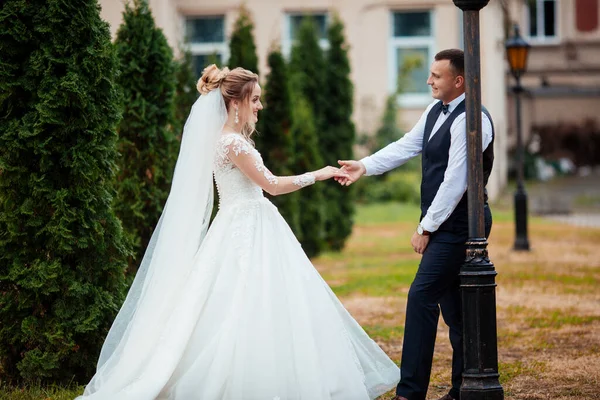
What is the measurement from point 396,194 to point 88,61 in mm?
19101

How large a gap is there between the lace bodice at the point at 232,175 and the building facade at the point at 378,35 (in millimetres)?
19116

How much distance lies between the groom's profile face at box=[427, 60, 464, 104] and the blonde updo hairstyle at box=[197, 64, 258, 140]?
1.18 metres

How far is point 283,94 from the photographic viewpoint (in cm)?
1361

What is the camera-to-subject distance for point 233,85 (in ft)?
19.4

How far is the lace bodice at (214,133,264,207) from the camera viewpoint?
19.2 feet

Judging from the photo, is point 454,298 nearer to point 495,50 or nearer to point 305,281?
point 305,281

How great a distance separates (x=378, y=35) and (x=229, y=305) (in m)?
20.5

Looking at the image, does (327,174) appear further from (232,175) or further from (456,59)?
(456,59)

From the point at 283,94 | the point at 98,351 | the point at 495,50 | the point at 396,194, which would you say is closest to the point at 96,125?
the point at 98,351

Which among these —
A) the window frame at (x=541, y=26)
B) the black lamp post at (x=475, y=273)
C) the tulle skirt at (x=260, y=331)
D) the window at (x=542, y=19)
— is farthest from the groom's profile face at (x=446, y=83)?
the window at (x=542, y=19)

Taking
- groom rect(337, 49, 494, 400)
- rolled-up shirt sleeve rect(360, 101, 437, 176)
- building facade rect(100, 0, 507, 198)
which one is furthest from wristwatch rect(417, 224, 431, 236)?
building facade rect(100, 0, 507, 198)

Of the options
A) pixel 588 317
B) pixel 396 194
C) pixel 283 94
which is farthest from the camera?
pixel 396 194

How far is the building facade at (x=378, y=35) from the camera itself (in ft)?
81.7

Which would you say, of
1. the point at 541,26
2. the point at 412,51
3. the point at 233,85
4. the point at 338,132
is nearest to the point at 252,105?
the point at 233,85
